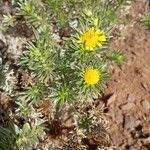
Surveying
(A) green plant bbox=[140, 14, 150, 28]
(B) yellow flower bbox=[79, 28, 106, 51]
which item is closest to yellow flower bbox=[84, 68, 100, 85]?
(B) yellow flower bbox=[79, 28, 106, 51]

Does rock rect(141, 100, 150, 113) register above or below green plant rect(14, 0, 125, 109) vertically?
below

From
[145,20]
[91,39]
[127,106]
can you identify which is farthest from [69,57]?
[145,20]

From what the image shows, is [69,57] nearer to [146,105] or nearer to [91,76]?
[91,76]

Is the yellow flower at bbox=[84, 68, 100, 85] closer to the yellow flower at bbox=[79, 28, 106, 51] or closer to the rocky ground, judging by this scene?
the yellow flower at bbox=[79, 28, 106, 51]

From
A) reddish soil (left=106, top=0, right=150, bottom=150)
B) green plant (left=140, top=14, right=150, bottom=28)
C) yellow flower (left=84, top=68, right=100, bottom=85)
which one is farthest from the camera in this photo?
green plant (left=140, top=14, right=150, bottom=28)

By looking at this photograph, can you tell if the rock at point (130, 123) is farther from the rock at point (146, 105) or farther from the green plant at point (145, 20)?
the green plant at point (145, 20)

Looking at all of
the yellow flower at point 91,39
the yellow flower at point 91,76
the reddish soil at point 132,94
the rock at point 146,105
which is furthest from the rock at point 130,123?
the yellow flower at point 91,39

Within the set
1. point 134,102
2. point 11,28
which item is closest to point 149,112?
point 134,102
